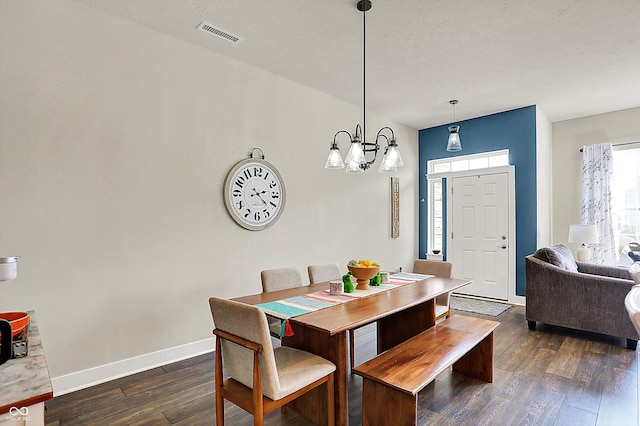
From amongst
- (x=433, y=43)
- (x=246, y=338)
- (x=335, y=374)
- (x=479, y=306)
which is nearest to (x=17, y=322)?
(x=246, y=338)

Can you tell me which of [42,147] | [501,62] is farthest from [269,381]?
[501,62]

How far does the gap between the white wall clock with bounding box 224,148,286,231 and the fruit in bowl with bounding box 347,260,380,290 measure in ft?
4.34

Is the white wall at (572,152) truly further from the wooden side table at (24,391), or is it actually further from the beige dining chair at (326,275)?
the wooden side table at (24,391)

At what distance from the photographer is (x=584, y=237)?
4652 mm

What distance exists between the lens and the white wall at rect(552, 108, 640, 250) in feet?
16.8

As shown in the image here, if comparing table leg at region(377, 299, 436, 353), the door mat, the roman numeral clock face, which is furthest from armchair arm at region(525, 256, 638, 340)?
the roman numeral clock face

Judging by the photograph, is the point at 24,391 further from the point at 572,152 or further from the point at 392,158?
the point at 572,152

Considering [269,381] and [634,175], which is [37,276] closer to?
[269,381]

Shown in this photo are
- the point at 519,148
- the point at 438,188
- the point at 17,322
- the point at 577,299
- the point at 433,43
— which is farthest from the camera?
the point at 438,188

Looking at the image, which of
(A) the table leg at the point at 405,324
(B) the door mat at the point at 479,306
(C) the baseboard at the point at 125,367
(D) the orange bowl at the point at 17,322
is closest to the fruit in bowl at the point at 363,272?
(A) the table leg at the point at 405,324

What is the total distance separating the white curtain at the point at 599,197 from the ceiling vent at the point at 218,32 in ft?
17.3

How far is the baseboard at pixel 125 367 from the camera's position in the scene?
2.49 m

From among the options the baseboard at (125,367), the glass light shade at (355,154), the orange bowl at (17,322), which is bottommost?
the baseboard at (125,367)

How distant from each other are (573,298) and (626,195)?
2610mm
